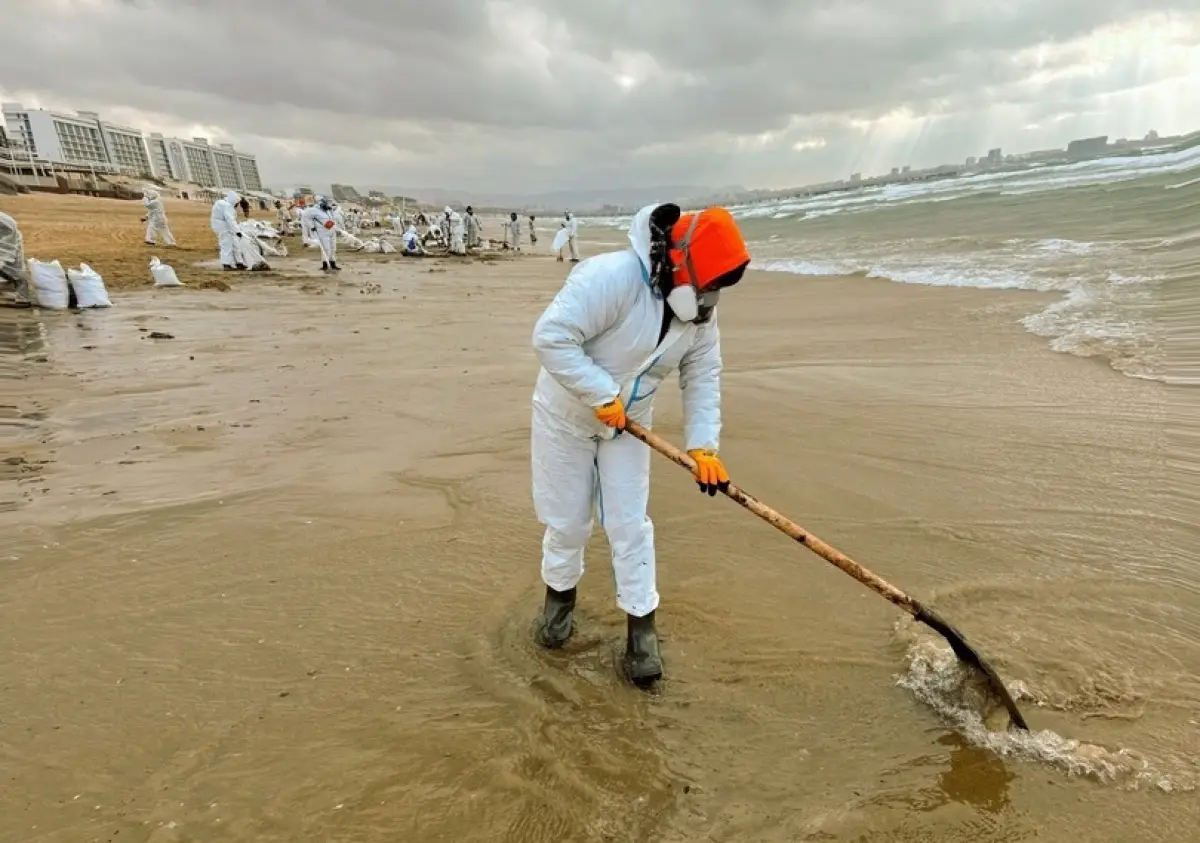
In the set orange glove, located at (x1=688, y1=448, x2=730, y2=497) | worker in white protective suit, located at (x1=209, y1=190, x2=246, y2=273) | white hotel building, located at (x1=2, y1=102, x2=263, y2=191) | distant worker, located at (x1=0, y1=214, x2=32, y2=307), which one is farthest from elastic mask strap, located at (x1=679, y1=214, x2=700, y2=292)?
white hotel building, located at (x1=2, y1=102, x2=263, y2=191)

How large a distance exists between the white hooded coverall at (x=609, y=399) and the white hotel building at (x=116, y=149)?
92238mm

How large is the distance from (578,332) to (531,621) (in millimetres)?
1379

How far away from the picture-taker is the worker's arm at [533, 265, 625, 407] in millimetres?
2268

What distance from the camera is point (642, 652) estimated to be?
254cm

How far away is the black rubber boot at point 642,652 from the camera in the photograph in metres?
2.50

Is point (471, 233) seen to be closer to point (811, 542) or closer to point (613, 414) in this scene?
point (613, 414)

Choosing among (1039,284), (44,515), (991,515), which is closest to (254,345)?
(44,515)

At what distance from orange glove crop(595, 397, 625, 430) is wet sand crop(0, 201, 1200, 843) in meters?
1.04

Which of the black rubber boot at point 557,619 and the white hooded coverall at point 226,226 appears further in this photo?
the white hooded coverall at point 226,226

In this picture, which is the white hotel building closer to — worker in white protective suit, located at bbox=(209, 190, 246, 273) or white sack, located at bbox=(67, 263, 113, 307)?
worker in white protective suit, located at bbox=(209, 190, 246, 273)

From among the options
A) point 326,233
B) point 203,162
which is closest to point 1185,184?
point 326,233

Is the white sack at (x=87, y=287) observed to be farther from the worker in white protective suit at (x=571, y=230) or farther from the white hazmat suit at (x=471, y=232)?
the white hazmat suit at (x=471, y=232)

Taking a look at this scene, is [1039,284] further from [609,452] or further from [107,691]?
[107,691]

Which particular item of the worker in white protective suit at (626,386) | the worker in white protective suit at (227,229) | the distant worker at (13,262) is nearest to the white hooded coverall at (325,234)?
the worker in white protective suit at (227,229)
